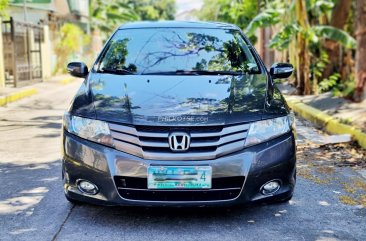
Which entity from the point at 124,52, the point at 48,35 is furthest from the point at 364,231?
the point at 48,35

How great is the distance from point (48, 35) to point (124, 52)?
60.4 feet

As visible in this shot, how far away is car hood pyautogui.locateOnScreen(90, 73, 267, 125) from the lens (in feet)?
12.1

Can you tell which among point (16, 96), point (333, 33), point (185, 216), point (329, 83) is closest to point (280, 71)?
point (185, 216)

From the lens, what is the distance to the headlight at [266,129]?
3.71 metres

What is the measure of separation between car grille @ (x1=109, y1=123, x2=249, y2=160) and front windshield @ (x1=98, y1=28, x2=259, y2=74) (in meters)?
1.16

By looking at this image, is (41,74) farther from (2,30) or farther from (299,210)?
(299,210)

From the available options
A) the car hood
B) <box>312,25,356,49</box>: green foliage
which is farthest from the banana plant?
the car hood

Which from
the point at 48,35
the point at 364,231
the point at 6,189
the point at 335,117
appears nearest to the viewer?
the point at 364,231

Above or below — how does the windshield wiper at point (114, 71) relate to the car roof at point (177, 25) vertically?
below

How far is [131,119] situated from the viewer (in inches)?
144

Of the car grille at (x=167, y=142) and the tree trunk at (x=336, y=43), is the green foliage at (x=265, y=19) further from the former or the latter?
the car grille at (x=167, y=142)

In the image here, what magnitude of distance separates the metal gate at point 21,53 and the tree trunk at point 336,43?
9.42m

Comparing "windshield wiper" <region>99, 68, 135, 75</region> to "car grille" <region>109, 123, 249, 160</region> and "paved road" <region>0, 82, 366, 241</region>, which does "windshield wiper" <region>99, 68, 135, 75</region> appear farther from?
"paved road" <region>0, 82, 366, 241</region>

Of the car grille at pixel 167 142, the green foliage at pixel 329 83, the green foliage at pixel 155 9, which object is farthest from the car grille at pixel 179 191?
the green foliage at pixel 155 9
